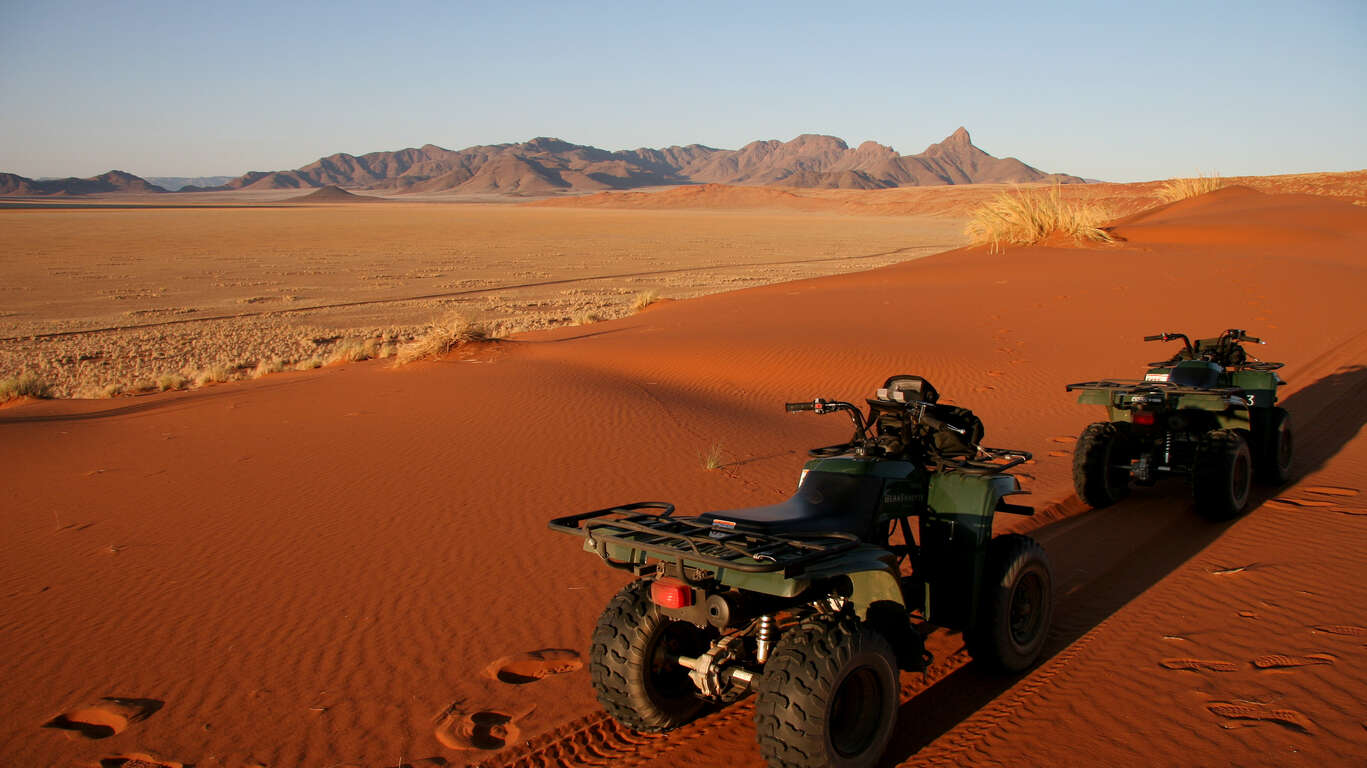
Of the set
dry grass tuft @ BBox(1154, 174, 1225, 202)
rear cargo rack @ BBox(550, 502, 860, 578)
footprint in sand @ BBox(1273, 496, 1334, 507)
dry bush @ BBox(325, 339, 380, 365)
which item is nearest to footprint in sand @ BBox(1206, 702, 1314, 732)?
rear cargo rack @ BBox(550, 502, 860, 578)

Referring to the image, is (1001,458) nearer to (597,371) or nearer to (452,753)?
(452,753)

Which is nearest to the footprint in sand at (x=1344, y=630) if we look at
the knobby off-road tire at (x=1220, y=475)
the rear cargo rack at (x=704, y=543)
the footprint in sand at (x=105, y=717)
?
the knobby off-road tire at (x=1220, y=475)

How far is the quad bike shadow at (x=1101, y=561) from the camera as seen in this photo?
14.8 feet

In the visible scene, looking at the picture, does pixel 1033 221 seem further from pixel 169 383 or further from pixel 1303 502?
pixel 169 383

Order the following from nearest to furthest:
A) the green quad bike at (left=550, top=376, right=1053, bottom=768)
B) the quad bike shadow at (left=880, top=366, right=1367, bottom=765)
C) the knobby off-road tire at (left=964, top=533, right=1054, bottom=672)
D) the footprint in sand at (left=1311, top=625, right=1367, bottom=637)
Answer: the green quad bike at (left=550, top=376, right=1053, bottom=768), the quad bike shadow at (left=880, top=366, right=1367, bottom=765), the knobby off-road tire at (left=964, top=533, right=1054, bottom=672), the footprint in sand at (left=1311, top=625, right=1367, bottom=637)

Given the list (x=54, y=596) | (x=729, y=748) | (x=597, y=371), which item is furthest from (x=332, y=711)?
(x=597, y=371)

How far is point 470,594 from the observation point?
6191 millimetres

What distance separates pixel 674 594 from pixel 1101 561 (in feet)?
14.0

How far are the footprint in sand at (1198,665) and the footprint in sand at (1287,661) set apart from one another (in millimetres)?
130

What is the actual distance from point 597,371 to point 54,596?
28.5 ft

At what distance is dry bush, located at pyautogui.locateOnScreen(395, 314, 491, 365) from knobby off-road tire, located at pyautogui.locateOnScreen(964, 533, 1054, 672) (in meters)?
11.8

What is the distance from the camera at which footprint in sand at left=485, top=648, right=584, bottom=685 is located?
5.09 metres

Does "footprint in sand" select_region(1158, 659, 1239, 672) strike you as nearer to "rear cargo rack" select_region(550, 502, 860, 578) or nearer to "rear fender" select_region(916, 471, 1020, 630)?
"rear fender" select_region(916, 471, 1020, 630)

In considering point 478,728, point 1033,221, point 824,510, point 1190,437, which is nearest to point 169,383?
point 478,728
